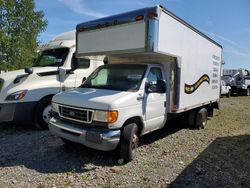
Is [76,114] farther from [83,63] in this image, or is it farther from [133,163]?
[83,63]

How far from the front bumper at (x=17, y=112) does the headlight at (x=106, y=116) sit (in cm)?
326

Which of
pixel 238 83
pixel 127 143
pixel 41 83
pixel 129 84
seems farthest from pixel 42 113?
pixel 238 83

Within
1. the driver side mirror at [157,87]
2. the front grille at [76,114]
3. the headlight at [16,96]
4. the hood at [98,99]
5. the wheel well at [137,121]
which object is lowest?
the wheel well at [137,121]

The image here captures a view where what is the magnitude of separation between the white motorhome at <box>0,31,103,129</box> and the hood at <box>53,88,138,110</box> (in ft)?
6.48

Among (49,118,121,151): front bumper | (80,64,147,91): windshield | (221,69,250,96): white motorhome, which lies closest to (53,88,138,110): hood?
(80,64,147,91): windshield

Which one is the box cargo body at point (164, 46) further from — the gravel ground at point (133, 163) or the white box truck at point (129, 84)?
the gravel ground at point (133, 163)

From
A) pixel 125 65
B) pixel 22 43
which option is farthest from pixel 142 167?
pixel 22 43

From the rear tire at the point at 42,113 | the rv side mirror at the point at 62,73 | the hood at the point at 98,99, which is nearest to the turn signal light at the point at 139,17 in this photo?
the hood at the point at 98,99

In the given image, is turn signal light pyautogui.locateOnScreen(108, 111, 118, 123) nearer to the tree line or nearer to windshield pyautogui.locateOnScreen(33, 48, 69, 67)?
windshield pyautogui.locateOnScreen(33, 48, 69, 67)

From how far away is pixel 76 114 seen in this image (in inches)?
230

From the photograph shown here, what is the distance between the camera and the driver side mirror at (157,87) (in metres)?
6.37

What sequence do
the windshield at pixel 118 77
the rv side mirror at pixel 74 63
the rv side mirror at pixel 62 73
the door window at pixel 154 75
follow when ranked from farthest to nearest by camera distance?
the rv side mirror at pixel 74 63 → the rv side mirror at pixel 62 73 → the door window at pixel 154 75 → the windshield at pixel 118 77

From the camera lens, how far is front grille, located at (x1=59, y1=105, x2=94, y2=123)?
5612 millimetres

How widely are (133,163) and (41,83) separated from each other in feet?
13.0
